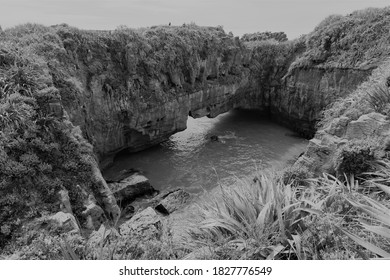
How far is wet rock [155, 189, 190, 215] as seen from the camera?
54.9 ft

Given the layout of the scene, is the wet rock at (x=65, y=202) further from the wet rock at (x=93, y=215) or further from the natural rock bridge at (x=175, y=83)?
the natural rock bridge at (x=175, y=83)

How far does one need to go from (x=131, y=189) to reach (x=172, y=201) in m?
2.90

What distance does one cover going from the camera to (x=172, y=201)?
17.3 meters

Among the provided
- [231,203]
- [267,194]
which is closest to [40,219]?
[231,203]

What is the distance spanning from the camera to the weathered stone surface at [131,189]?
58.3ft

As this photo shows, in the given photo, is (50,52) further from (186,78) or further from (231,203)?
(231,203)

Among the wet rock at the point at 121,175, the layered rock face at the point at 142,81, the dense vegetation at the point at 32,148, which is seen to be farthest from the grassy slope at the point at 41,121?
the wet rock at the point at 121,175

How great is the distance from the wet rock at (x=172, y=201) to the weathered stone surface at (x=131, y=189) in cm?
128

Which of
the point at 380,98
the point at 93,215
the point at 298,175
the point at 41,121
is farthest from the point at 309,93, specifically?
the point at 41,121

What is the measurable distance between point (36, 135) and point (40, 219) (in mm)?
3876

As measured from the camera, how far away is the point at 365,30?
26078 mm

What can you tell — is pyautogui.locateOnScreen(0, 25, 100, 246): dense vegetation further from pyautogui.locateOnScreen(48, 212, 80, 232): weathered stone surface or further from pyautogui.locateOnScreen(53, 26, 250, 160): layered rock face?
pyautogui.locateOnScreen(53, 26, 250, 160): layered rock face

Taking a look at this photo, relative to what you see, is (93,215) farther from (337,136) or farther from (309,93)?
(309,93)

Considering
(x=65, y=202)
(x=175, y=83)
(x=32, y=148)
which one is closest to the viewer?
(x=65, y=202)
